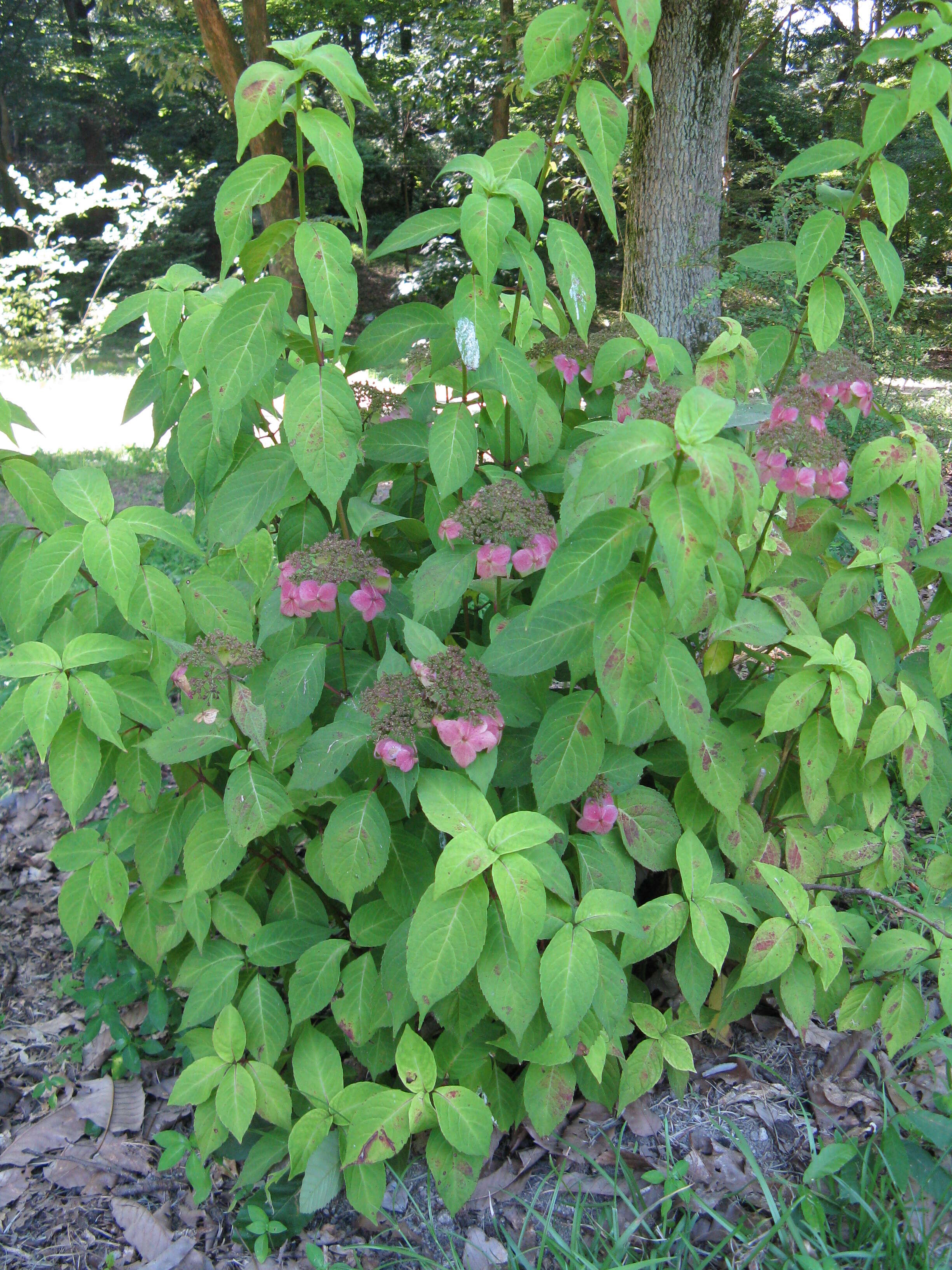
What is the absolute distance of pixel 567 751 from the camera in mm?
1325

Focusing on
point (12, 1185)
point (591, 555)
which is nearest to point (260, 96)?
point (591, 555)

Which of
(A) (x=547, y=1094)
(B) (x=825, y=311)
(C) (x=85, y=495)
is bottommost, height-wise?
(A) (x=547, y=1094)

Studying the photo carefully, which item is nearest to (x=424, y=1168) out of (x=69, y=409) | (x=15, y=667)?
(x=15, y=667)

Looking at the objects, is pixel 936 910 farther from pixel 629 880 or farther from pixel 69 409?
pixel 69 409

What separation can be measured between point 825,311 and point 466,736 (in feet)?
3.38

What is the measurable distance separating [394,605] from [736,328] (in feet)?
2.60

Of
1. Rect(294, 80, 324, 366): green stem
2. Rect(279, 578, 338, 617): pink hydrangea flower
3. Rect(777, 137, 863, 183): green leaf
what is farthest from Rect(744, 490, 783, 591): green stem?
Rect(294, 80, 324, 366): green stem

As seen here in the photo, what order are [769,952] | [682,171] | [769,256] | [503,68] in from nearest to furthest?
[769,952] < [769,256] < [682,171] < [503,68]

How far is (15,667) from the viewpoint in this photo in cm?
136

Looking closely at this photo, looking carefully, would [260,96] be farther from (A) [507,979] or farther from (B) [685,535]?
(A) [507,979]

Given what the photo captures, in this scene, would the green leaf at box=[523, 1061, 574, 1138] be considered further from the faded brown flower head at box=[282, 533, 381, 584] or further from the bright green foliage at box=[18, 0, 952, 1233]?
the faded brown flower head at box=[282, 533, 381, 584]

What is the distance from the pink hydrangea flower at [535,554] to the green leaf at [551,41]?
69 centimetres

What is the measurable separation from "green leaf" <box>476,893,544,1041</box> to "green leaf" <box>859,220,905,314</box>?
1.23m

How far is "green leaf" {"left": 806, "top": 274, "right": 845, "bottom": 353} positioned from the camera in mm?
1503
